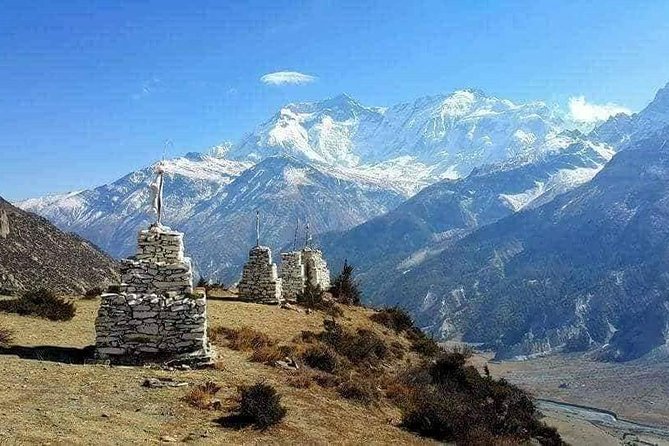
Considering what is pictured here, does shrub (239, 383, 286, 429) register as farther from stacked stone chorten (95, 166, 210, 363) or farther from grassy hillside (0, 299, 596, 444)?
stacked stone chorten (95, 166, 210, 363)

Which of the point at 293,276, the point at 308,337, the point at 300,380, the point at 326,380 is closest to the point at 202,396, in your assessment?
the point at 300,380

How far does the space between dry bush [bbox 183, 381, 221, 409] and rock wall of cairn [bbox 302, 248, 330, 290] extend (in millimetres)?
31551

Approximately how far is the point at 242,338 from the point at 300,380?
4.91 meters

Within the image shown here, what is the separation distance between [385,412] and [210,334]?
25.7 ft

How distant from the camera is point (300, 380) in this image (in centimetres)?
2098

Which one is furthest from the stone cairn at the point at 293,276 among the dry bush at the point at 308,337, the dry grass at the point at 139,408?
the dry grass at the point at 139,408

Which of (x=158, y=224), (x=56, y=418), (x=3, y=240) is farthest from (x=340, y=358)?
(x=3, y=240)

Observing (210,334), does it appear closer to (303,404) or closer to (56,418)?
(303,404)

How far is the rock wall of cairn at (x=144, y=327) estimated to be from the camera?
19.8 meters

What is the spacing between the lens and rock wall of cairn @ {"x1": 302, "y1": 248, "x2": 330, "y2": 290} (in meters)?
50.3

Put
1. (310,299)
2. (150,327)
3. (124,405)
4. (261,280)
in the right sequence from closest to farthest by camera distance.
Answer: (124,405)
(150,327)
(261,280)
(310,299)

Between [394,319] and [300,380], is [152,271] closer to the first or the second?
[300,380]

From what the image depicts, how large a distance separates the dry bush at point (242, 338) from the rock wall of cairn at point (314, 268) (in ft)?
76.0

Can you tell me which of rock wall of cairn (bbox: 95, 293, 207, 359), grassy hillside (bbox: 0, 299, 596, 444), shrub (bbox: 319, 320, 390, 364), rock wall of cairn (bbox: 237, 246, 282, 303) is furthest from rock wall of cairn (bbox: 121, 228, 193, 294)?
rock wall of cairn (bbox: 237, 246, 282, 303)
